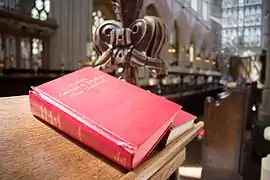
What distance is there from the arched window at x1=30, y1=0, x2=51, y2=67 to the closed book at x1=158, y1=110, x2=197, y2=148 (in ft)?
10.8

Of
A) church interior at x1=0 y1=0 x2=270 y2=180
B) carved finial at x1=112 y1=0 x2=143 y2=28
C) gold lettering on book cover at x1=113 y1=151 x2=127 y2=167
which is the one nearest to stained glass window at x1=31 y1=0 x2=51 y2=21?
church interior at x1=0 y1=0 x2=270 y2=180

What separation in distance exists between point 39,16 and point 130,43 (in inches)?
141

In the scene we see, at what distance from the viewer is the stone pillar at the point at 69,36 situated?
3746 mm

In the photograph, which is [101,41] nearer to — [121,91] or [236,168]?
[121,91]

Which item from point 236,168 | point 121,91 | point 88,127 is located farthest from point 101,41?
point 236,168

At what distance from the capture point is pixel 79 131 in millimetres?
438

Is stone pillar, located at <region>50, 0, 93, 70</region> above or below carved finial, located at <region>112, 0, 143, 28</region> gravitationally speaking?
above

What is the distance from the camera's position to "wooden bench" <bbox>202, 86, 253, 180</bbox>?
7.48ft

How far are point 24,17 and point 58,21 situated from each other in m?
0.72

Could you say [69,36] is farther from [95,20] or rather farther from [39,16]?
[95,20]

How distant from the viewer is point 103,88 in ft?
1.77

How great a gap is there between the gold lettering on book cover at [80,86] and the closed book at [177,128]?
0.16m

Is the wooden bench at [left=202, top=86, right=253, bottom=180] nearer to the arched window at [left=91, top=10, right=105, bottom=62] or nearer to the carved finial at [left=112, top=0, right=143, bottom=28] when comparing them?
the arched window at [left=91, top=10, right=105, bottom=62]

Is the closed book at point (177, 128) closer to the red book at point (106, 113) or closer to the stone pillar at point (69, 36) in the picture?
the red book at point (106, 113)
